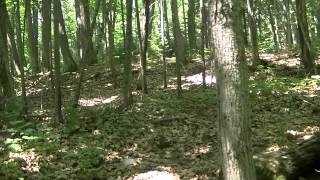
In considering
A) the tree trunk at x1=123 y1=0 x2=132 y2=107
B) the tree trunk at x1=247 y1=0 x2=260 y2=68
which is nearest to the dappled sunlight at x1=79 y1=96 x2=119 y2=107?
the tree trunk at x1=123 y1=0 x2=132 y2=107

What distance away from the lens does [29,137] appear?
340 inches

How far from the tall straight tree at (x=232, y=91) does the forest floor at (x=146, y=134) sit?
9.79ft

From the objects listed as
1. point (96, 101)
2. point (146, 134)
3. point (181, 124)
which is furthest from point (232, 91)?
point (96, 101)

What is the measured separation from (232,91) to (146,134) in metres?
6.07

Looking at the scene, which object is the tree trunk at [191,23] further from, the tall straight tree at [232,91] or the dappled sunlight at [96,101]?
the tall straight tree at [232,91]

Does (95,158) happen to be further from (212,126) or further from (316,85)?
(316,85)

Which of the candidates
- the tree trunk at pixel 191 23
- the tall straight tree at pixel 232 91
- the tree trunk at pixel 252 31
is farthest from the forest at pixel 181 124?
the tree trunk at pixel 191 23

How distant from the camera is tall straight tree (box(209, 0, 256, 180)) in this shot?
4.82m

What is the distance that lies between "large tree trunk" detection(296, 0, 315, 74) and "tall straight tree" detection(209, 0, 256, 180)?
1040cm

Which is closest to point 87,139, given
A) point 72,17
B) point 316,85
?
point 316,85

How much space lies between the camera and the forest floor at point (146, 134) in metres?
8.62

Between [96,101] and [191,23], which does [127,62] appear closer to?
[96,101]

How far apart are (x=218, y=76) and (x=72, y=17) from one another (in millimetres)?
35735

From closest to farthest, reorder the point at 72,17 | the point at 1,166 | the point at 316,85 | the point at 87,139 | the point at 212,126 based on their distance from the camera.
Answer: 1. the point at 1,166
2. the point at 87,139
3. the point at 212,126
4. the point at 316,85
5. the point at 72,17
